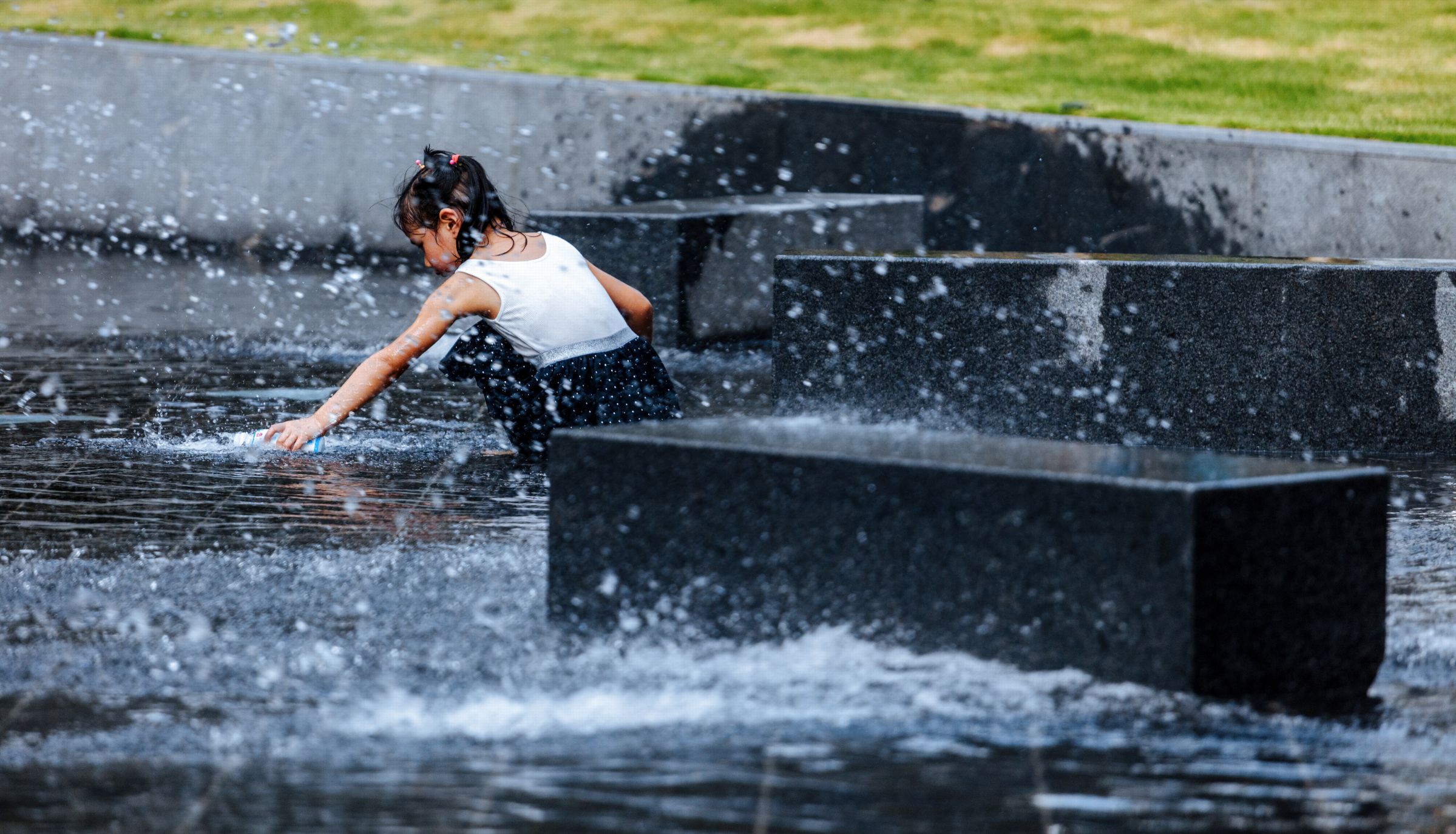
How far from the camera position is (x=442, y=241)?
6.51m

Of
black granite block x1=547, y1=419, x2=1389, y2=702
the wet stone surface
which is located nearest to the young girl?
the wet stone surface

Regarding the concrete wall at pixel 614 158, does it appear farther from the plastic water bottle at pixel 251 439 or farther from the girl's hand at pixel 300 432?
the girl's hand at pixel 300 432

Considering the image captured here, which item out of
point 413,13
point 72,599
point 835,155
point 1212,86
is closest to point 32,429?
point 72,599

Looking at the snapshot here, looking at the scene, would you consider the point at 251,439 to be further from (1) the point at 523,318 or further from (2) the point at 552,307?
(2) the point at 552,307

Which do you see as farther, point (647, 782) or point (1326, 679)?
point (1326, 679)

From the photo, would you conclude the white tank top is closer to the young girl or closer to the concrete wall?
the young girl

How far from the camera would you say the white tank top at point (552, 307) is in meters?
6.55

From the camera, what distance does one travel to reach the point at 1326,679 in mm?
3986

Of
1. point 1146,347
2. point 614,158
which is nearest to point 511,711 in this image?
point 1146,347

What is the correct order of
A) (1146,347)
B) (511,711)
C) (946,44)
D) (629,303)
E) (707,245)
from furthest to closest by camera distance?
1. (946,44)
2. (707,245)
3. (1146,347)
4. (629,303)
5. (511,711)

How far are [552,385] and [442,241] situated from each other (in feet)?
2.15

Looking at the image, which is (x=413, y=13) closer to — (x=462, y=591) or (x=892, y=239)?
(x=892, y=239)

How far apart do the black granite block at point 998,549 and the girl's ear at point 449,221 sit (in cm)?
224

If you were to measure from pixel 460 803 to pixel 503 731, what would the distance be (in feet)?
1.36
